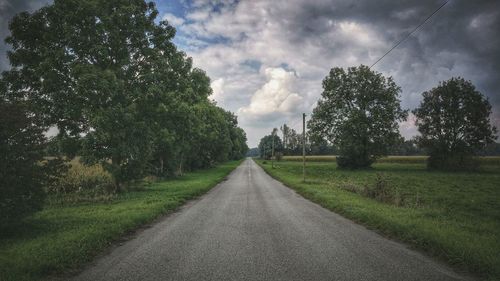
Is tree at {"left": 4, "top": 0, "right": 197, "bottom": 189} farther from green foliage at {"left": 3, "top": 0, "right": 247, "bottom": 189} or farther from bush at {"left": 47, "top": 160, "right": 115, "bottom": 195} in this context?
bush at {"left": 47, "top": 160, "right": 115, "bottom": 195}

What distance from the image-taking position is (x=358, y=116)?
46.8 meters


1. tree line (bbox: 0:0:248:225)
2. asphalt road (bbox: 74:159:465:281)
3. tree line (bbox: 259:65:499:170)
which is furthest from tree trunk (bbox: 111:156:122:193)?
tree line (bbox: 259:65:499:170)

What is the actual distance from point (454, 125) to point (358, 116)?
16.5 m

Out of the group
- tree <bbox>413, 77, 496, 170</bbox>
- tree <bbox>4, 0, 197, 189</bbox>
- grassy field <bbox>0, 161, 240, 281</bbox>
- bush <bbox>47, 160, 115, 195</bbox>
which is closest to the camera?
grassy field <bbox>0, 161, 240, 281</bbox>

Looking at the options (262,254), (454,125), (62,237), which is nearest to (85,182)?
(62,237)

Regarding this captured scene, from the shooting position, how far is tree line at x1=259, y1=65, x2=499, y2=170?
47.3 metres

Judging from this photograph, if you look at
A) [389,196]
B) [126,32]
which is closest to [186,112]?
[126,32]

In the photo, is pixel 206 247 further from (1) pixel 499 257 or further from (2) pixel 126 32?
(2) pixel 126 32

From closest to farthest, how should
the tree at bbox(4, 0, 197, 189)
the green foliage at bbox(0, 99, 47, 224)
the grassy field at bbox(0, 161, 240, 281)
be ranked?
the grassy field at bbox(0, 161, 240, 281)
the green foliage at bbox(0, 99, 47, 224)
the tree at bbox(4, 0, 197, 189)

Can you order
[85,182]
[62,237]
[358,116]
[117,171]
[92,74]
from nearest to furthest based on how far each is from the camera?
[62,237] < [92,74] < [117,171] < [85,182] < [358,116]

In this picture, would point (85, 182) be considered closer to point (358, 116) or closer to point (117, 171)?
point (117, 171)

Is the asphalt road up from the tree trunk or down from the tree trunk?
down

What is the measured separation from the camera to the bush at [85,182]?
1791 cm

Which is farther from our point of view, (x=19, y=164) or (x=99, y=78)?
(x=99, y=78)
